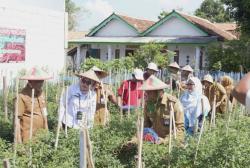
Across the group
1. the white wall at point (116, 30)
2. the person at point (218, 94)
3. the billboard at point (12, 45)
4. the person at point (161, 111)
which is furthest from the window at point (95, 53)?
the person at point (161, 111)

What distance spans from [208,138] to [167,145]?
17.8 inches

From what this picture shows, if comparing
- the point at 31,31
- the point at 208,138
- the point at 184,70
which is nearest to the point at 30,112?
the point at 208,138

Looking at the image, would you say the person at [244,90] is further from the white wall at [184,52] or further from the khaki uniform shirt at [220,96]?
the white wall at [184,52]

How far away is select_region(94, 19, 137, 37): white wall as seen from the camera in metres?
26.7

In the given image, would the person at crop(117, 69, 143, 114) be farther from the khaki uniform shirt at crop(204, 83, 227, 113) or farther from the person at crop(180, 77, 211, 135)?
the khaki uniform shirt at crop(204, 83, 227, 113)

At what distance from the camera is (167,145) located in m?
5.05

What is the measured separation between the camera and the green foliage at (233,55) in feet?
58.4

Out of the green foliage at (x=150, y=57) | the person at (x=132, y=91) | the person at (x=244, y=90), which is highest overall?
the green foliage at (x=150, y=57)

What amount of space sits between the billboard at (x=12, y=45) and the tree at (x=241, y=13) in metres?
8.55

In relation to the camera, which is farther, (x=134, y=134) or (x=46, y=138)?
(x=134, y=134)

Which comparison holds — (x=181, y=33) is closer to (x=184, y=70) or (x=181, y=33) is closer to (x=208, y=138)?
(x=184, y=70)

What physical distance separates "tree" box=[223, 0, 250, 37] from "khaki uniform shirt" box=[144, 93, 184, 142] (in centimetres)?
1409

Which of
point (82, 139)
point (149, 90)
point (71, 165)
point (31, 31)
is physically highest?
point (31, 31)

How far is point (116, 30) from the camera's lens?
88.6 feet
